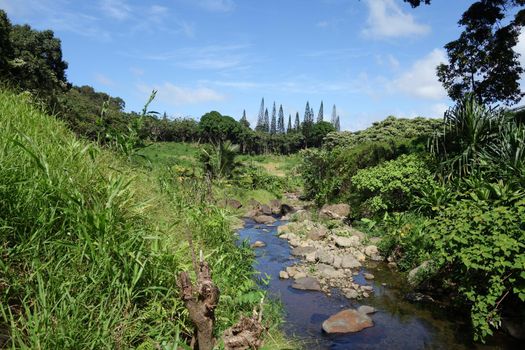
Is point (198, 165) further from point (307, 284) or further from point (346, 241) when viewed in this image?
point (307, 284)

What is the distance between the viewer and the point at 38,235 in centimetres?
292

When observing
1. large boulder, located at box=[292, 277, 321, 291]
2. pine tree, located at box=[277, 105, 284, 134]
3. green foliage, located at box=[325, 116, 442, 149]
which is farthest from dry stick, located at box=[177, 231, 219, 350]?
pine tree, located at box=[277, 105, 284, 134]

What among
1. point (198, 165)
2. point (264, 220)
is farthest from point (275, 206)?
point (198, 165)

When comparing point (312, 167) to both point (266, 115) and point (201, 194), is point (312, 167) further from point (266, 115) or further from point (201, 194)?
point (266, 115)

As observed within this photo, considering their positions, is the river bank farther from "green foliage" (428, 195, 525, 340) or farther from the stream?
Answer: "green foliage" (428, 195, 525, 340)

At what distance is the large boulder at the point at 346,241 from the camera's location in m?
12.9

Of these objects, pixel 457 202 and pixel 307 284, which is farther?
pixel 307 284

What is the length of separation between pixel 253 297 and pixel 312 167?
18.6m

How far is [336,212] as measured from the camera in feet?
56.3

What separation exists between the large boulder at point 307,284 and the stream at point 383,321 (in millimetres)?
197

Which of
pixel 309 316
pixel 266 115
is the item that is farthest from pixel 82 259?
pixel 266 115

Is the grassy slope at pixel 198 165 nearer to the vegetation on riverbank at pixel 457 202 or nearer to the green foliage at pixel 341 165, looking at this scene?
the green foliage at pixel 341 165

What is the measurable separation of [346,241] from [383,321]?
5.38 m

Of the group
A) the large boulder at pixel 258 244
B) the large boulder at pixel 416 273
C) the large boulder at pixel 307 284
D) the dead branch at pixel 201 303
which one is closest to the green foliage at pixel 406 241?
the large boulder at pixel 416 273
